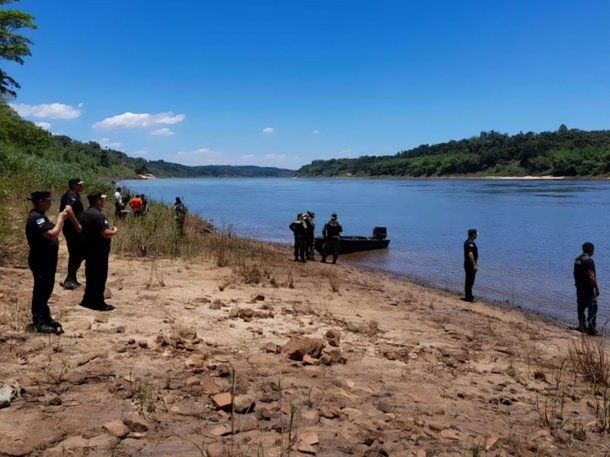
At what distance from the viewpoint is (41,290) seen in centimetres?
622

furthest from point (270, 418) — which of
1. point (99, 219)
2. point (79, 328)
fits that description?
point (99, 219)

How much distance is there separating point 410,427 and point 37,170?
75.8 ft

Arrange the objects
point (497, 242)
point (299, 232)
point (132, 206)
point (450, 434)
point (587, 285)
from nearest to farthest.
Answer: point (450, 434) → point (587, 285) → point (299, 232) → point (132, 206) → point (497, 242)

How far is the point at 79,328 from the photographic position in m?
6.59

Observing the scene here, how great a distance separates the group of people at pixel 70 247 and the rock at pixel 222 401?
257cm

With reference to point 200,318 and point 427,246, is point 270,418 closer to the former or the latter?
point 200,318

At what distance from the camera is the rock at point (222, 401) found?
464 centimetres

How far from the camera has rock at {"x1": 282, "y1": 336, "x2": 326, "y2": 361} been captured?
6207 mm

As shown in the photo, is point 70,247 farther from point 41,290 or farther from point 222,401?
point 222,401

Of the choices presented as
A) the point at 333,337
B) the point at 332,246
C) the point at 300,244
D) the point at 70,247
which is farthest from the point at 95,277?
the point at 332,246

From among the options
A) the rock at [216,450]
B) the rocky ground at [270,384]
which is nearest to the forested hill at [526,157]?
the rocky ground at [270,384]

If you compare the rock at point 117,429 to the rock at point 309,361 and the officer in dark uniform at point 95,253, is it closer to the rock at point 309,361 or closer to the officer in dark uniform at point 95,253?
the rock at point 309,361

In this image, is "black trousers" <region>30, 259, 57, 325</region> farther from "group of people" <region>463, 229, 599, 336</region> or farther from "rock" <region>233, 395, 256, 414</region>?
"group of people" <region>463, 229, 599, 336</region>

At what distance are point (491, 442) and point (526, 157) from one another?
135m
